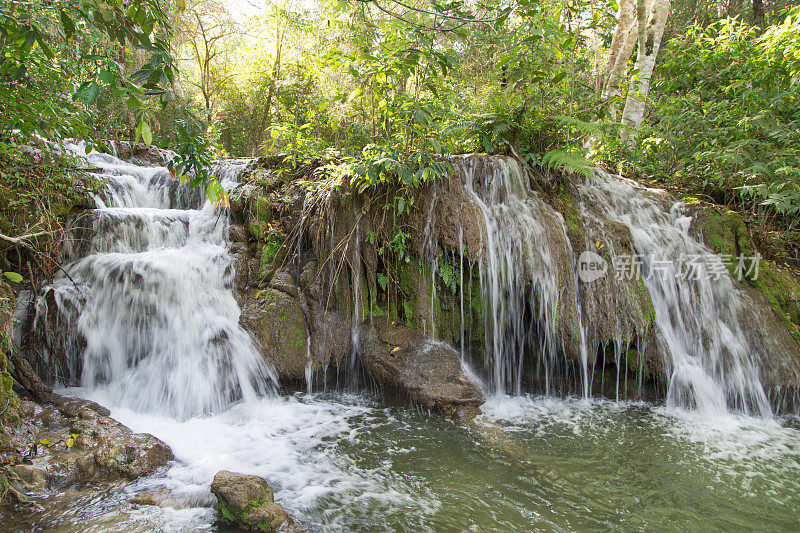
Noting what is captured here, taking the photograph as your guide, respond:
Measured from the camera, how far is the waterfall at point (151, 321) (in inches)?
182

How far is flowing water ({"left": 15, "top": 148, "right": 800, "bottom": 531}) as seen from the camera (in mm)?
3082

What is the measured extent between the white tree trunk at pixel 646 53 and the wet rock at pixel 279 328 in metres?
7.66

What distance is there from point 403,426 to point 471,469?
3.26 ft

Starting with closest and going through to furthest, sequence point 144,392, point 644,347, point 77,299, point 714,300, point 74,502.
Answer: point 74,502, point 144,392, point 77,299, point 644,347, point 714,300

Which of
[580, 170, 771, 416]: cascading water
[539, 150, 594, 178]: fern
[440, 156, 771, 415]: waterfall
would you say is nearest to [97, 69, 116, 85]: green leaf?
[440, 156, 771, 415]: waterfall

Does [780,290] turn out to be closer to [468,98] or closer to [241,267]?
[241,267]

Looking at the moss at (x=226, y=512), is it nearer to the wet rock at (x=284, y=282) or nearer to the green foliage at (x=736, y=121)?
the wet rock at (x=284, y=282)

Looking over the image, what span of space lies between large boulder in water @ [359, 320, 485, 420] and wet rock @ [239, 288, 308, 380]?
2.69 ft

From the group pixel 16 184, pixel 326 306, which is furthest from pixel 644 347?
pixel 16 184

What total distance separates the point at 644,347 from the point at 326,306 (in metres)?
4.28

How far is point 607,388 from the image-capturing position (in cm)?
565

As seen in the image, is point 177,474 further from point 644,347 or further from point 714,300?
point 714,300

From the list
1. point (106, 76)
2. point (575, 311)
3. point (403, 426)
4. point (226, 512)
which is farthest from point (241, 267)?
point (575, 311)

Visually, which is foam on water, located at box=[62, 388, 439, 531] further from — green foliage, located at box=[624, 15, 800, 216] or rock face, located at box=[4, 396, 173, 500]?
green foliage, located at box=[624, 15, 800, 216]
